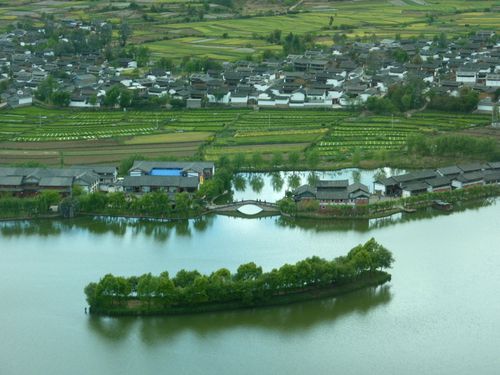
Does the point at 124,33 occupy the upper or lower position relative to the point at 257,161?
lower

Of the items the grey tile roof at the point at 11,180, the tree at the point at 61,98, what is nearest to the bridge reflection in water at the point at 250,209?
the grey tile roof at the point at 11,180

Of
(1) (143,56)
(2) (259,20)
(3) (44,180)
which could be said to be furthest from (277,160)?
(2) (259,20)

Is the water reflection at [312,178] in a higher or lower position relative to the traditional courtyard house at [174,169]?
lower

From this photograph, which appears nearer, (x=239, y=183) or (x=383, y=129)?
(x=239, y=183)

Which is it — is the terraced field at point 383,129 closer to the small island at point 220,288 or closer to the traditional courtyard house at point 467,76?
the traditional courtyard house at point 467,76

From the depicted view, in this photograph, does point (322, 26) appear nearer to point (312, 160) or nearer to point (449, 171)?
point (312, 160)
